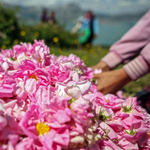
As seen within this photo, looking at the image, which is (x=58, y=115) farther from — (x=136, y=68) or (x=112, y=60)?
(x=112, y=60)

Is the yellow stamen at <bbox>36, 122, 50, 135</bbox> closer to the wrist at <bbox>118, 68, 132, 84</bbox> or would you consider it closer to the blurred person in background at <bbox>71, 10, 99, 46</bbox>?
the wrist at <bbox>118, 68, 132, 84</bbox>

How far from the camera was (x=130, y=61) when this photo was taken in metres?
1.62

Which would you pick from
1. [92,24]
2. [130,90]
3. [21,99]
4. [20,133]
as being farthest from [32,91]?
[92,24]

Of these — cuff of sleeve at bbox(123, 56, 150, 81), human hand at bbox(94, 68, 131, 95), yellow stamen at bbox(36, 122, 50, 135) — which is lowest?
yellow stamen at bbox(36, 122, 50, 135)

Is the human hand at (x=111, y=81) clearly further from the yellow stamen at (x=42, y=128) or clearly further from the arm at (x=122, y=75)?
the yellow stamen at (x=42, y=128)

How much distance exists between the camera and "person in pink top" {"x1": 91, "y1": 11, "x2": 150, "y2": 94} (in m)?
1.36

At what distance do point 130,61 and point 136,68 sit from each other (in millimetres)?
201

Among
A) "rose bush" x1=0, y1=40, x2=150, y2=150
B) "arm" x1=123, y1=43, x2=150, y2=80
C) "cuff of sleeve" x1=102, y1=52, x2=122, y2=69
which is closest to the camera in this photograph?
"rose bush" x1=0, y1=40, x2=150, y2=150

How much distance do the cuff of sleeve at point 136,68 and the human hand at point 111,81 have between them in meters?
0.04

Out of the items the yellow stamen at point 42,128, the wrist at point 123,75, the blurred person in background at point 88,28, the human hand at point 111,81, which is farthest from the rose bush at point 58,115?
the blurred person in background at point 88,28

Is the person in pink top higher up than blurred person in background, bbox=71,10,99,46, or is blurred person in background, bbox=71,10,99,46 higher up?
blurred person in background, bbox=71,10,99,46

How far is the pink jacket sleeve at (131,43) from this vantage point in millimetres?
1618

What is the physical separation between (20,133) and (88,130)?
0.24 m

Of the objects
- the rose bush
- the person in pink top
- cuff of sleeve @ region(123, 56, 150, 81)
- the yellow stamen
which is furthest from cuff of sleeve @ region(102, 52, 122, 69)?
the yellow stamen
